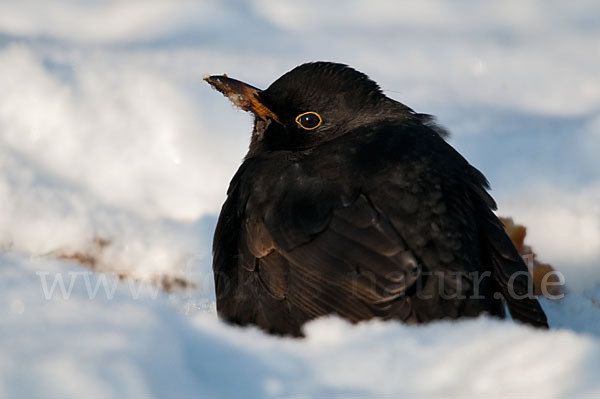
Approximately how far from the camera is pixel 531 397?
1.87 meters

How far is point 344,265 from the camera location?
3.21m

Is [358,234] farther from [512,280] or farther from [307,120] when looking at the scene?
[307,120]

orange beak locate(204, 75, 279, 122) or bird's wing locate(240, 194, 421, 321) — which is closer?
bird's wing locate(240, 194, 421, 321)

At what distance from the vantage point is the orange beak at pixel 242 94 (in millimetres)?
4176

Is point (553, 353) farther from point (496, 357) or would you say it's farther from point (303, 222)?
point (303, 222)

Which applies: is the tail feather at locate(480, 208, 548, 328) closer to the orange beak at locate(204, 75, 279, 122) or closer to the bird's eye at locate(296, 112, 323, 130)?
the bird's eye at locate(296, 112, 323, 130)

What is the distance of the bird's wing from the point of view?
10.3 feet

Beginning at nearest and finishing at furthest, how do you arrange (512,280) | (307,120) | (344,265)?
(344,265) < (512,280) < (307,120)

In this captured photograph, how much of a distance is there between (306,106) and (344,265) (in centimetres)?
124

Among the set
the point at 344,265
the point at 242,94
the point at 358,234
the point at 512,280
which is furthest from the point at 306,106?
the point at 512,280

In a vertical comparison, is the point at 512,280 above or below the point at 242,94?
below

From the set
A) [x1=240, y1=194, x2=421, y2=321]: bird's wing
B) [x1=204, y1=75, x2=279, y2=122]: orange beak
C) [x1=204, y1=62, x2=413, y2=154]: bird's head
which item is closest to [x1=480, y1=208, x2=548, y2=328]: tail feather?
[x1=240, y1=194, x2=421, y2=321]: bird's wing

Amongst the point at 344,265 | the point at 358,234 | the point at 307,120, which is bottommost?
the point at 344,265

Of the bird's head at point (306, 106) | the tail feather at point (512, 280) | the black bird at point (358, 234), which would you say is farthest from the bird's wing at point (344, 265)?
the bird's head at point (306, 106)
